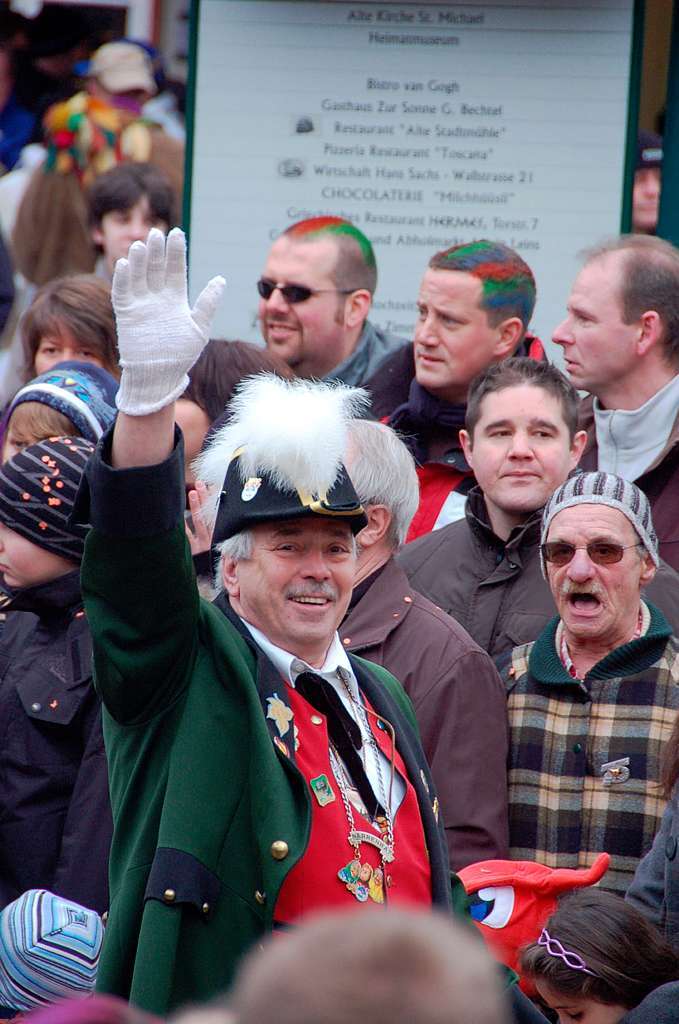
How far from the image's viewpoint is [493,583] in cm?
432

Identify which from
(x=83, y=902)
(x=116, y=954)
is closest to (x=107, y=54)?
(x=83, y=902)

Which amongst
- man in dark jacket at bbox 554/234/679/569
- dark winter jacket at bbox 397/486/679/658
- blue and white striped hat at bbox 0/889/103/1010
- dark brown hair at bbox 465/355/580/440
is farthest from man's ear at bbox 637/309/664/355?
blue and white striped hat at bbox 0/889/103/1010

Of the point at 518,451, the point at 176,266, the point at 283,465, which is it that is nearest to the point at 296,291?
the point at 518,451

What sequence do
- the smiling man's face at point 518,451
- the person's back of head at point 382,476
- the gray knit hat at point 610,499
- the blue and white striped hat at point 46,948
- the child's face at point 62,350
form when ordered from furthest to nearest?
the child's face at point 62,350 < the smiling man's face at point 518,451 < the gray knit hat at point 610,499 < the person's back of head at point 382,476 < the blue and white striped hat at point 46,948

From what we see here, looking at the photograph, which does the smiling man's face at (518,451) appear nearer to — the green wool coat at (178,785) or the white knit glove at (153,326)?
the green wool coat at (178,785)

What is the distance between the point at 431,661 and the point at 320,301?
2.31 metres

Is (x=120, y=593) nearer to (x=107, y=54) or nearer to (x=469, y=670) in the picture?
(x=469, y=670)

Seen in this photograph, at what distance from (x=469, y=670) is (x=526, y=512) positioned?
0.78 meters

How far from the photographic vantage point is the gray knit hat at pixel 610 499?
157 inches

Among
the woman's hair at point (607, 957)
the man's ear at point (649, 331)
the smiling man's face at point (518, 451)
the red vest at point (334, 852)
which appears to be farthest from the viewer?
the man's ear at point (649, 331)

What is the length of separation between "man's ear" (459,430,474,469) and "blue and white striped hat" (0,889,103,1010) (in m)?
1.82

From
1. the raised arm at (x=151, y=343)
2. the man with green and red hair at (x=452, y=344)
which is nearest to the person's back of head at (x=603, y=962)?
the raised arm at (x=151, y=343)

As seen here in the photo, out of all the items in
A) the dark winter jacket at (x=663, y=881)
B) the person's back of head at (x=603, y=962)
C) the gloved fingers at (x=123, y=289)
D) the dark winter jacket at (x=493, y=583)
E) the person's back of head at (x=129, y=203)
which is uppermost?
the person's back of head at (x=129, y=203)

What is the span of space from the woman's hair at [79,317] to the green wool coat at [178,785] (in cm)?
301
